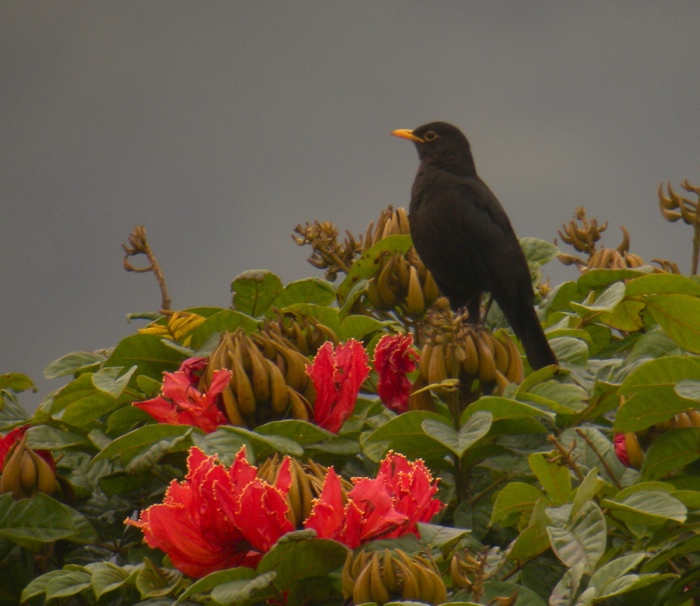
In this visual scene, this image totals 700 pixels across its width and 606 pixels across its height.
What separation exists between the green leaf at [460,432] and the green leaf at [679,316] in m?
0.62

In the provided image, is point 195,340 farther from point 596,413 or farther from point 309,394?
point 596,413

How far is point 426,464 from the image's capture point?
6.56 ft

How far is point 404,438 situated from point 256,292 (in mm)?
930

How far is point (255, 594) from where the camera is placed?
151cm

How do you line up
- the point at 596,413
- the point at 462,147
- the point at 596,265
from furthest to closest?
the point at 462,147 < the point at 596,265 < the point at 596,413

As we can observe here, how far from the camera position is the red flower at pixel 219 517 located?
1.48 m

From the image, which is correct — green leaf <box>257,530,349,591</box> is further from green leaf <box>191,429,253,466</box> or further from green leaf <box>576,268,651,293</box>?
green leaf <box>576,268,651,293</box>

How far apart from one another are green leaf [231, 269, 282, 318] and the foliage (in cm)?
2

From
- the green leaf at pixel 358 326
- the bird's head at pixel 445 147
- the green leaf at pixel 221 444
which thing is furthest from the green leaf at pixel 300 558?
the bird's head at pixel 445 147

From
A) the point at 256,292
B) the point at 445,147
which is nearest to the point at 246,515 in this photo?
the point at 256,292

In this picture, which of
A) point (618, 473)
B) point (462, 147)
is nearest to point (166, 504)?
point (618, 473)

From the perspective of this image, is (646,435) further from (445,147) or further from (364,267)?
(445,147)

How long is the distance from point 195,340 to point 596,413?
A: 86 cm

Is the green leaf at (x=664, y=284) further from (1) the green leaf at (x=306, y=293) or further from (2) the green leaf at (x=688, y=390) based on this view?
(1) the green leaf at (x=306, y=293)
